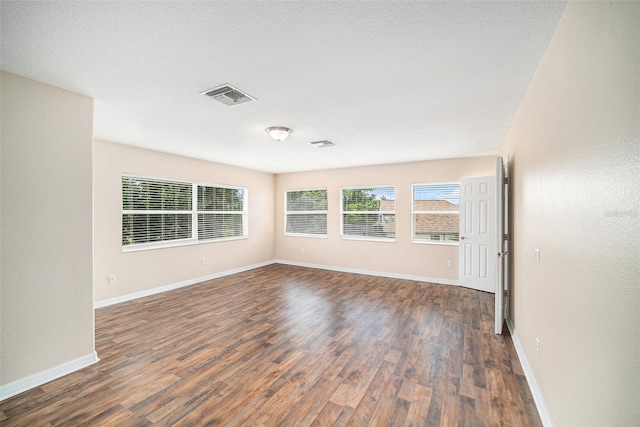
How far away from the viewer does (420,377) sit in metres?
2.29

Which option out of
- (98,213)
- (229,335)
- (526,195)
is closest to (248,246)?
(98,213)

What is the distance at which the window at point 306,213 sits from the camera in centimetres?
680

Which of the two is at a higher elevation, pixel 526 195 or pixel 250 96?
pixel 250 96

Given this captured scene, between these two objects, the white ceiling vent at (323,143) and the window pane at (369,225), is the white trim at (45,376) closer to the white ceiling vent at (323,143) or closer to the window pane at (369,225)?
the white ceiling vent at (323,143)

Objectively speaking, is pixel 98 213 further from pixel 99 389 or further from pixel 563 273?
pixel 563 273

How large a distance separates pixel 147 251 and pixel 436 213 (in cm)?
530

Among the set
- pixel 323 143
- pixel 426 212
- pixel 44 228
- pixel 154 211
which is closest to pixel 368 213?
pixel 426 212

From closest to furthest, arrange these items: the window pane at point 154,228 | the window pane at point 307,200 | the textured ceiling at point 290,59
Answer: the textured ceiling at point 290,59
the window pane at point 154,228
the window pane at point 307,200

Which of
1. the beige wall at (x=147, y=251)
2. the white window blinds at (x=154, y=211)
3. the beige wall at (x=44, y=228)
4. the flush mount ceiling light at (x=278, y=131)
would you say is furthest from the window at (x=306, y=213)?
the beige wall at (x=44, y=228)

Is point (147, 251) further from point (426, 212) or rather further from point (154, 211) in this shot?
point (426, 212)

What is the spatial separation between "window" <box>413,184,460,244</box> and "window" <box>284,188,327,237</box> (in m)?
2.18

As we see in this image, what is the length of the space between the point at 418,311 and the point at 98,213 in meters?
4.78

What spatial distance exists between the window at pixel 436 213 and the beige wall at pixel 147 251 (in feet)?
12.5

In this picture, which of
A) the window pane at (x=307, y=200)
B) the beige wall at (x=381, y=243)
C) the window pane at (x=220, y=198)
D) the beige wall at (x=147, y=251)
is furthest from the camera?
the window pane at (x=307, y=200)
